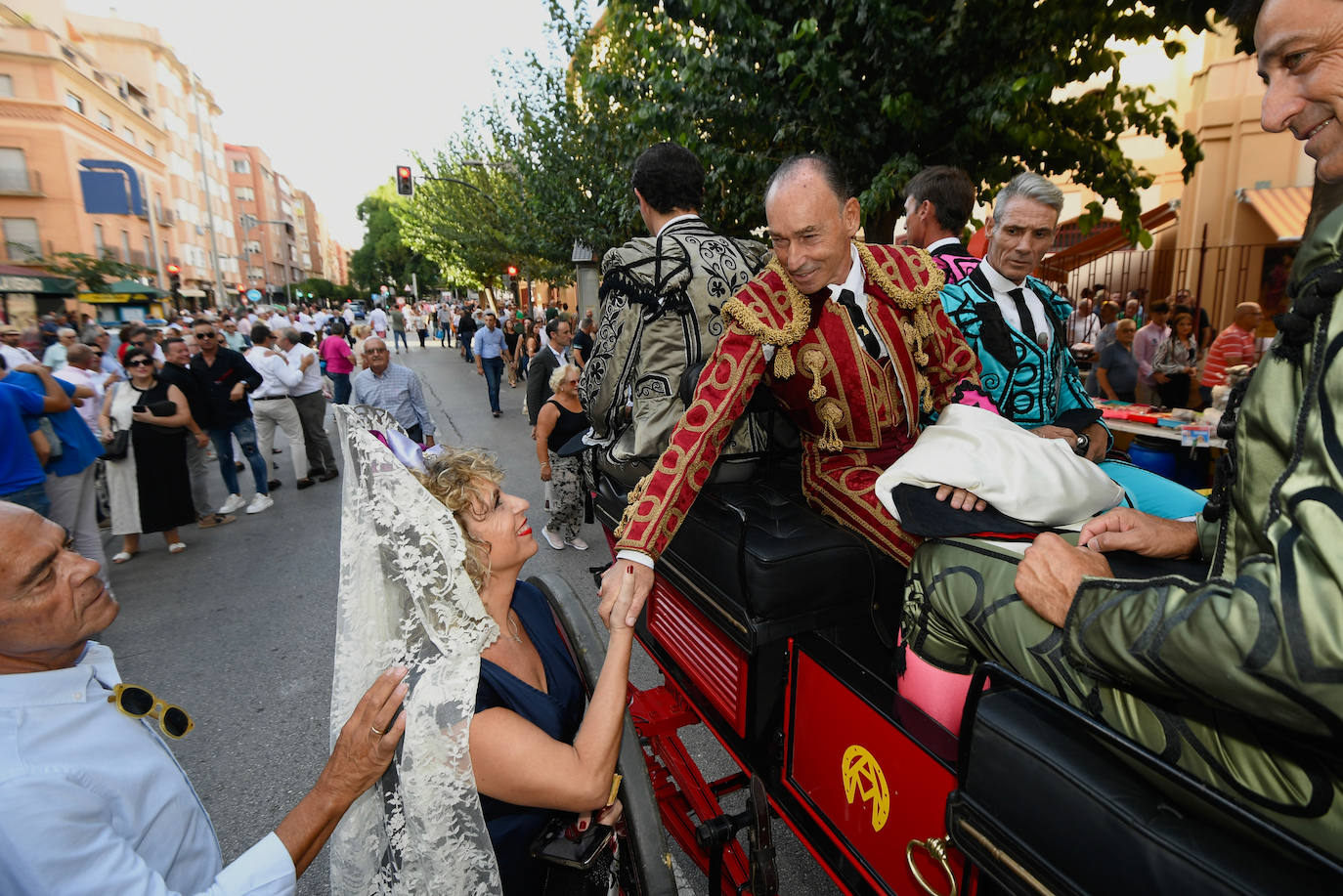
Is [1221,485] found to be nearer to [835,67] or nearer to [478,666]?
[478,666]

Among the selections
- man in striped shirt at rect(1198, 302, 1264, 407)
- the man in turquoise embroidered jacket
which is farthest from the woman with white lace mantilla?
man in striped shirt at rect(1198, 302, 1264, 407)

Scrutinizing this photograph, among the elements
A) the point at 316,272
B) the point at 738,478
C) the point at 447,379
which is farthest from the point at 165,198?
the point at 316,272

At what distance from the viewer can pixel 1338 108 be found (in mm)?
912

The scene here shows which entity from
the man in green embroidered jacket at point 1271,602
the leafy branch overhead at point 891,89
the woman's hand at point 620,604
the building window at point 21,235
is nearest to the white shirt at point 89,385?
the leafy branch overhead at point 891,89

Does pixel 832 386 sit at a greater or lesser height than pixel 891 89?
lesser

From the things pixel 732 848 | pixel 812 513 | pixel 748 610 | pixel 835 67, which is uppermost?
pixel 835 67

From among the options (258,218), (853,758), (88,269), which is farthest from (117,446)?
(258,218)

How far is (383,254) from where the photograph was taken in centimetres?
6981

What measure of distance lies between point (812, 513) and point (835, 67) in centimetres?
417

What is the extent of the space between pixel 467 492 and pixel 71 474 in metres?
4.78

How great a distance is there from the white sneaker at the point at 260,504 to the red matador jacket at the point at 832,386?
7079 millimetres

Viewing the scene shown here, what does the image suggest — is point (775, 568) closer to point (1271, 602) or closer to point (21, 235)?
point (1271, 602)

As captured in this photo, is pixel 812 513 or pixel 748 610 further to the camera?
pixel 812 513

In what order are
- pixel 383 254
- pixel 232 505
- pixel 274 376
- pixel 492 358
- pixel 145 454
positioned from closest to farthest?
pixel 145 454 → pixel 232 505 → pixel 274 376 → pixel 492 358 → pixel 383 254
